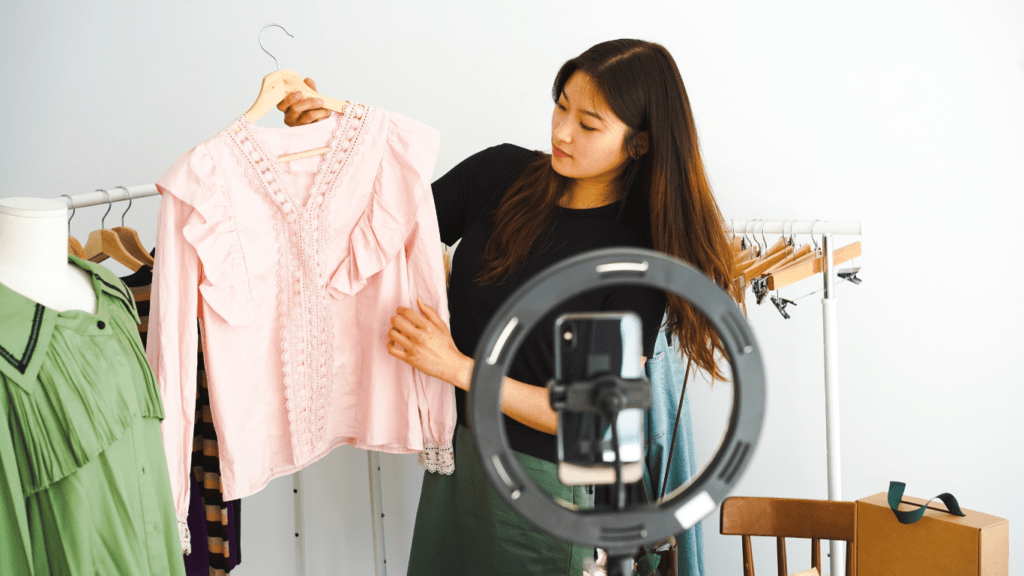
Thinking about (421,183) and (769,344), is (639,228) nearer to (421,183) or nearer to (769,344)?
(421,183)

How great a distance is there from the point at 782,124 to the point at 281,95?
4.21ft

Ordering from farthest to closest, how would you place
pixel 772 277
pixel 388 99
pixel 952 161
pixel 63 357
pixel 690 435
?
pixel 388 99 → pixel 952 161 → pixel 690 435 → pixel 772 277 → pixel 63 357

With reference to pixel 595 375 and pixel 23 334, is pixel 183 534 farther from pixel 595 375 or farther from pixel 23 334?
pixel 595 375

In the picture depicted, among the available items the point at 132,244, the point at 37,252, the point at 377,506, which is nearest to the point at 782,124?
the point at 377,506

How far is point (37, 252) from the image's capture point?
2.82 feet

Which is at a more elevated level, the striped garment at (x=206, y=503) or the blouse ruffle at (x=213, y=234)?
the blouse ruffle at (x=213, y=234)

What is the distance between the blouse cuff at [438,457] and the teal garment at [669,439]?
1.38 ft

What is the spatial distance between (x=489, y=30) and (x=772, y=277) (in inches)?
39.4

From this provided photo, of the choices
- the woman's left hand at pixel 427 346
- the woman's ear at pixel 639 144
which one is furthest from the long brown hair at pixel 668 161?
the woman's left hand at pixel 427 346

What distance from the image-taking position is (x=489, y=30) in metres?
1.87

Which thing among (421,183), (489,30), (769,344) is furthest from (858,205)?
(421,183)

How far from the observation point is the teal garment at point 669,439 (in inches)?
58.6

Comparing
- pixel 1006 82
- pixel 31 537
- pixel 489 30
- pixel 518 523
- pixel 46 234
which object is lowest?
pixel 518 523

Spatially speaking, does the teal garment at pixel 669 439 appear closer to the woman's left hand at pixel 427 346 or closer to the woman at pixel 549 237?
the woman at pixel 549 237
